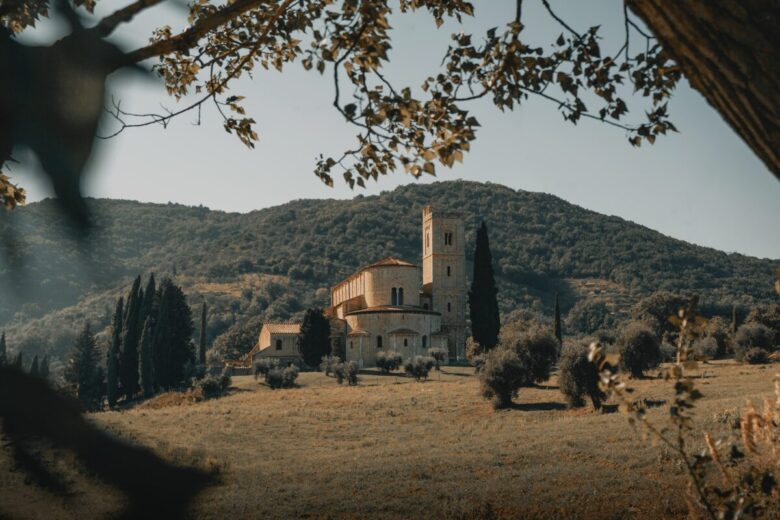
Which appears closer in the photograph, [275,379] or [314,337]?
[275,379]

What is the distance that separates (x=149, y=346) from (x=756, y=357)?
40063mm

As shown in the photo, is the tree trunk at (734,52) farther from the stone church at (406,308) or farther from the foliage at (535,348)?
the stone church at (406,308)

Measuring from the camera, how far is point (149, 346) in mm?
47438

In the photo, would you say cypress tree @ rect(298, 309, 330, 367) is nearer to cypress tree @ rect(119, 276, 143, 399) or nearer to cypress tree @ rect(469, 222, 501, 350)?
cypress tree @ rect(469, 222, 501, 350)

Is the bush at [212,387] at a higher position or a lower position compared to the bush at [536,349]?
lower

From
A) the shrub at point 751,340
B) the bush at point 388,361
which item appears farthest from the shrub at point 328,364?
the shrub at point 751,340

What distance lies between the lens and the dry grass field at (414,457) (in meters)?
11.3

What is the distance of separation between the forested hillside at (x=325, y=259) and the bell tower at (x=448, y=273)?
85.5 ft

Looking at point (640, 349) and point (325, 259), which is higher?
point (325, 259)

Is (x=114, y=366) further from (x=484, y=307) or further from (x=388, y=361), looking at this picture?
(x=484, y=307)

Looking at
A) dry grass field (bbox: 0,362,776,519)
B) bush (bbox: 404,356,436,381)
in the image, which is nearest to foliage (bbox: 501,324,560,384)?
dry grass field (bbox: 0,362,776,519)

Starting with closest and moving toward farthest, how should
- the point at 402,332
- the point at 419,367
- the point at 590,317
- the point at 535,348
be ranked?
the point at 535,348
the point at 419,367
the point at 402,332
the point at 590,317

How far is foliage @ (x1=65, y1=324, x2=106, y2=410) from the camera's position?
50.2m

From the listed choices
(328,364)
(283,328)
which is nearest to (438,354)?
(328,364)
